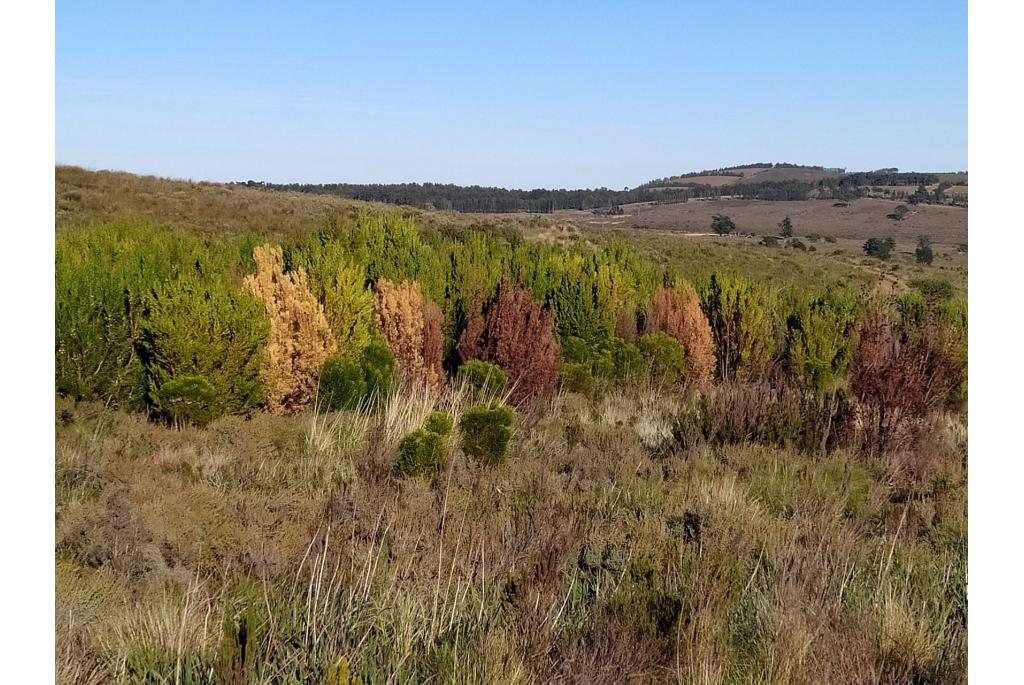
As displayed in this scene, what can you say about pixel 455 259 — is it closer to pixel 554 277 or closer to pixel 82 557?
pixel 554 277

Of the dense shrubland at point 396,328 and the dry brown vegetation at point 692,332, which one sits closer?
the dense shrubland at point 396,328

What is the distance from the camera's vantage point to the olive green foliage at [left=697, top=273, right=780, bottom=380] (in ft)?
41.9

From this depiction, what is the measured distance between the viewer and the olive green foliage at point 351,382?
8.10m

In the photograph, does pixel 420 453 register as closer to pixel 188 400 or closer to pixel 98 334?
pixel 188 400

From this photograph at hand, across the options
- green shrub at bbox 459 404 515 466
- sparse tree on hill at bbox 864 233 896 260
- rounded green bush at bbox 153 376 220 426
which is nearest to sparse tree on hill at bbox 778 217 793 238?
sparse tree on hill at bbox 864 233 896 260

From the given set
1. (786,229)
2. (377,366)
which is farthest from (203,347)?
(786,229)

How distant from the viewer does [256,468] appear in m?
5.96

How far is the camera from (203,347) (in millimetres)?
7660

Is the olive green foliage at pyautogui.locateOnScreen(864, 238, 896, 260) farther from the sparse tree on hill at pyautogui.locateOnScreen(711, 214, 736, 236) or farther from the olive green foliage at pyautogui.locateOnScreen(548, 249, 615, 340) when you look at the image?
the olive green foliage at pyautogui.locateOnScreen(548, 249, 615, 340)

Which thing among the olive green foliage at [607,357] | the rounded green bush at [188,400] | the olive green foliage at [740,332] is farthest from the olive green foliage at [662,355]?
the rounded green bush at [188,400]

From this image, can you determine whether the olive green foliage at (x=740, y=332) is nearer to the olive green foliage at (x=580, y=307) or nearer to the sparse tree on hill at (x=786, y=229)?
the olive green foliage at (x=580, y=307)

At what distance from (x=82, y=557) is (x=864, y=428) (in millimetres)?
6015

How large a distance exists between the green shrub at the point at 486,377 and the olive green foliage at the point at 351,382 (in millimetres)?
792
